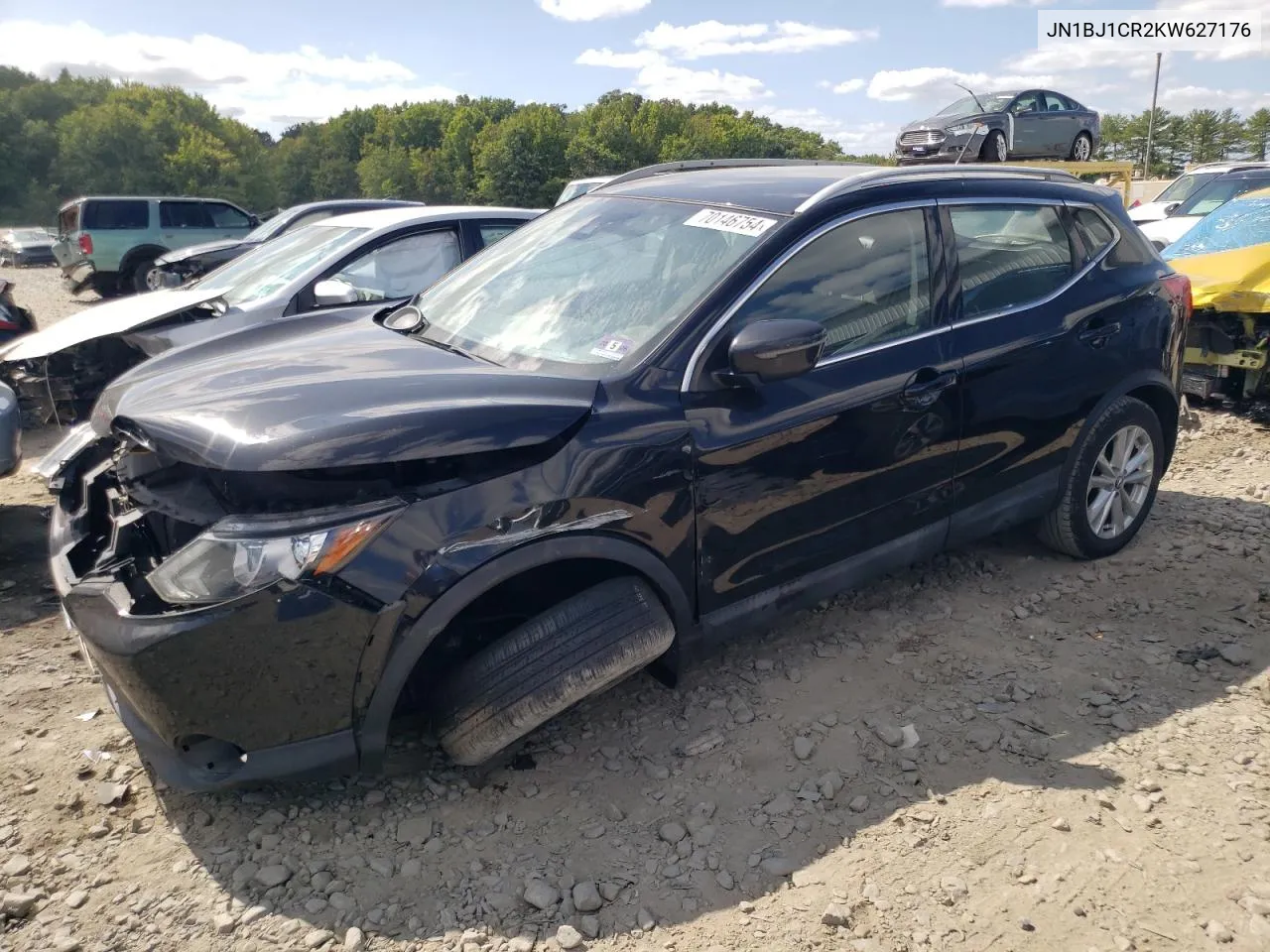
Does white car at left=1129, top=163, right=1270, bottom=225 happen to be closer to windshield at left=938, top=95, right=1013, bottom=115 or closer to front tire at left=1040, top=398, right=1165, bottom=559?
windshield at left=938, top=95, right=1013, bottom=115

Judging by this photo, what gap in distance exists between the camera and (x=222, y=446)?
2.34 m

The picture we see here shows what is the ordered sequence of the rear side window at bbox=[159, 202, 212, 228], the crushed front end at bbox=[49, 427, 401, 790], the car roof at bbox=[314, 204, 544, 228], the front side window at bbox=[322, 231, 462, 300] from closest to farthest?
the crushed front end at bbox=[49, 427, 401, 790]
the front side window at bbox=[322, 231, 462, 300]
the car roof at bbox=[314, 204, 544, 228]
the rear side window at bbox=[159, 202, 212, 228]

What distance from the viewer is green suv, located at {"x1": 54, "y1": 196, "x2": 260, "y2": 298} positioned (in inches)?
572

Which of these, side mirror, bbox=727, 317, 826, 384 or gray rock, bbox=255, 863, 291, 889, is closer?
gray rock, bbox=255, 863, 291, 889

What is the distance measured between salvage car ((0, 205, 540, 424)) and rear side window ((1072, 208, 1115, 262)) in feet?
12.1

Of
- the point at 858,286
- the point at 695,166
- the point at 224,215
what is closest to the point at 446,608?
the point at 858,286

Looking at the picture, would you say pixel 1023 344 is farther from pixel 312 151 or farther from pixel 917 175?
pixel 312 151

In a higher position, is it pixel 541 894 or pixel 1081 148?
pixel 1081 148

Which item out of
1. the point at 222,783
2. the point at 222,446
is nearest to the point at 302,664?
the point at 222,783

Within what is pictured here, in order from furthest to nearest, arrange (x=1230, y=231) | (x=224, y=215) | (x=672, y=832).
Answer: (x=224, y=215) → (x=1230, y=231) → (x=672, y=832)

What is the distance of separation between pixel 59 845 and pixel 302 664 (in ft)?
3.43

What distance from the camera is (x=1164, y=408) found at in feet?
14.1

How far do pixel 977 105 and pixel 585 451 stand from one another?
610 inches

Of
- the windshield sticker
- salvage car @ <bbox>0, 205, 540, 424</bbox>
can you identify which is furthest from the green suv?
the windshield sticker
